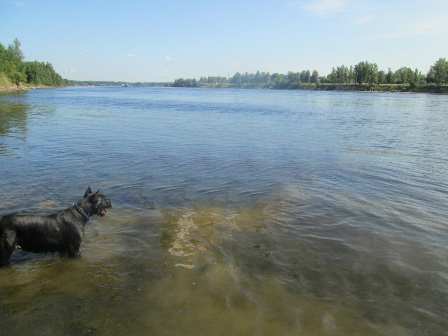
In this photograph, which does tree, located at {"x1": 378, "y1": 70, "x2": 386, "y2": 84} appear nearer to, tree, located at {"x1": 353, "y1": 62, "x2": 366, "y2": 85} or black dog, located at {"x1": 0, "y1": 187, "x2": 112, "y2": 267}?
tree, located at {"x1": 353, "y1": 62, "x2": 366, "y2": 85}

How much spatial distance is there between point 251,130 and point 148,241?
19.5 metres

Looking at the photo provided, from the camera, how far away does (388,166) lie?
1430 cm

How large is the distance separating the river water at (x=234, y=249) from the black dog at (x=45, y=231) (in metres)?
0.36

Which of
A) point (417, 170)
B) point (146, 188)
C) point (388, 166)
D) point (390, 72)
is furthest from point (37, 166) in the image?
point (390, 72)

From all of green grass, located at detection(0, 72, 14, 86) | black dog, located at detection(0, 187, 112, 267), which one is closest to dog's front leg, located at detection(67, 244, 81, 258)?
black dog, located at detection(0, 187, 112, 267)

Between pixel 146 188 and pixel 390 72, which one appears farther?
pixel 390 72

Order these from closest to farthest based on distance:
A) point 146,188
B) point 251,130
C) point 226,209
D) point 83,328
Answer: point 83,328 → point 226,209 → point 146,188 → point 251,130

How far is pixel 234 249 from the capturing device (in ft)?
22.0

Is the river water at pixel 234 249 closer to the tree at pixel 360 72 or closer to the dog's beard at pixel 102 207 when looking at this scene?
the dog's beard at pixel 102 207

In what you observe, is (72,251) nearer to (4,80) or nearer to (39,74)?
(4,80)

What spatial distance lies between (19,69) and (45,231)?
150m

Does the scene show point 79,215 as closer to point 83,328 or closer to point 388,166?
point 83,328

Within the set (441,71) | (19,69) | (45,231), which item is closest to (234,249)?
(45,231)

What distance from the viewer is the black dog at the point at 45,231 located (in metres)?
5.61
